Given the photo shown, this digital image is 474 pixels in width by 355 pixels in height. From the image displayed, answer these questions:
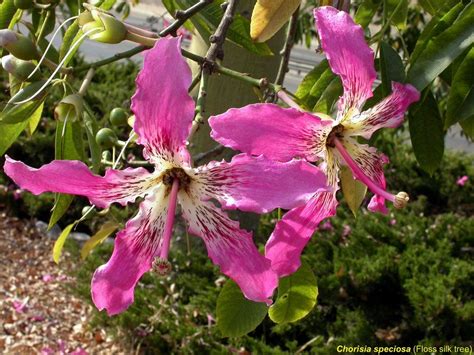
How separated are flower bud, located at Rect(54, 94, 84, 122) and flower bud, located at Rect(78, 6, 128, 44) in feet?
0.28

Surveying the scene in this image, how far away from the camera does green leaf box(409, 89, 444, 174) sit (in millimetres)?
1097

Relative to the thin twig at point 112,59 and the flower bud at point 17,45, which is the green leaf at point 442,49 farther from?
the flower bud at point 17,45

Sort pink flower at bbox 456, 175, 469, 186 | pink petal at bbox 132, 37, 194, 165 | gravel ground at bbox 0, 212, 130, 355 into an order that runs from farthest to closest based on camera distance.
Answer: pink flower at bbox 456, 175, 469, 186 → gravel ground at bbox 0, 212, 130, 355 → pink petal at bbox 132, 37, 194, 165

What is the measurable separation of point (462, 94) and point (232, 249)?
40 centimetres

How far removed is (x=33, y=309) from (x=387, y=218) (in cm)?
221

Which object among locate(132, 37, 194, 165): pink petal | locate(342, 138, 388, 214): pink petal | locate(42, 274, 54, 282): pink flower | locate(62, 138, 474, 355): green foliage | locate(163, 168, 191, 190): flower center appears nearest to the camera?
locate(132, 37, 194, 165): pink petal

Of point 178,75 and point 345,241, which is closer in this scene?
point 178,75

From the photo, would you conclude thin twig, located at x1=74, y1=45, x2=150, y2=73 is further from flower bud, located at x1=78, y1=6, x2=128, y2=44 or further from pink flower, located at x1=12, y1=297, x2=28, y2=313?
pink flower, located at x1=12, y1=297, x2=28, y2=313

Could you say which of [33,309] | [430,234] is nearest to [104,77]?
[33,309]

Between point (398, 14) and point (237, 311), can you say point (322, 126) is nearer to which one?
point (237, 311)

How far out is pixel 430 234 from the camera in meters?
4.23

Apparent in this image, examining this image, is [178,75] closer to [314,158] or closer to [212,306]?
[314,158]

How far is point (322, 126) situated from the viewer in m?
0.98

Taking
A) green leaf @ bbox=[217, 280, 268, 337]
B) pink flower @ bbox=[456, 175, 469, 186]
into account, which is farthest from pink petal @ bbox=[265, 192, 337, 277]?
pink flower @ bbox=[456, 175, 469, 186]
